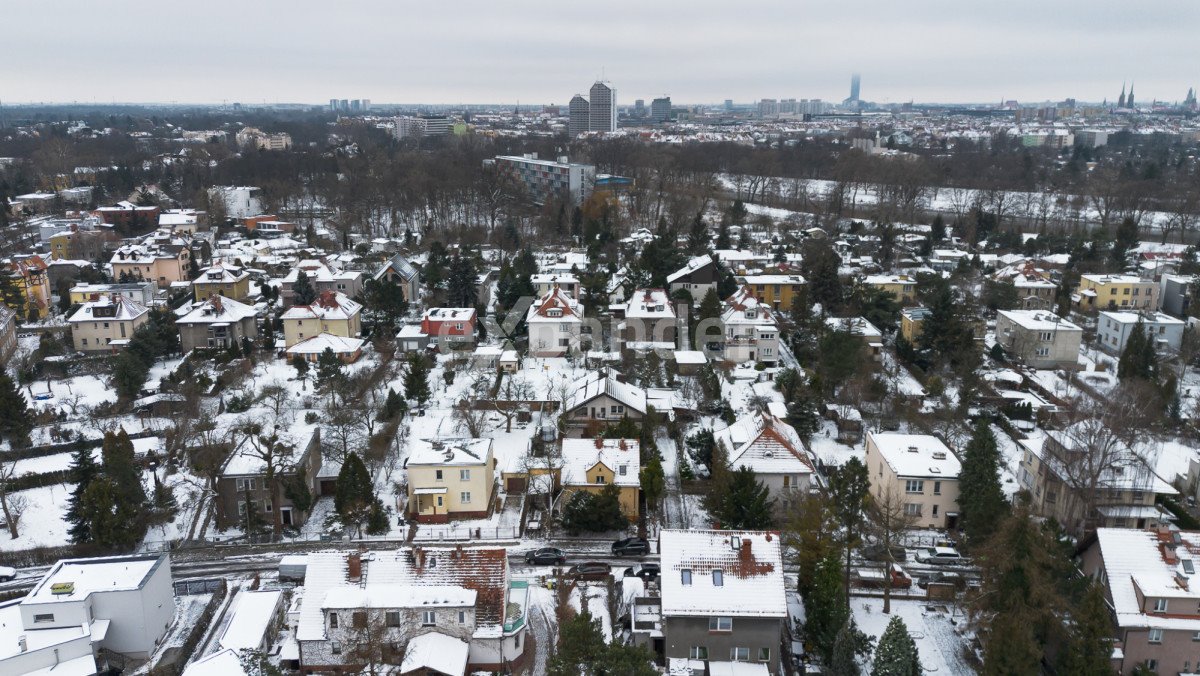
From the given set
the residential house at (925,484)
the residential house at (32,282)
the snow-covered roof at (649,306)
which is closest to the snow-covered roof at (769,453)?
the residential house at (925,484)

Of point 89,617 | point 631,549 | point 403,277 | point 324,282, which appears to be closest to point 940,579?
point 631,549

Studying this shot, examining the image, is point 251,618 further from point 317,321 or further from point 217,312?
point 217,312

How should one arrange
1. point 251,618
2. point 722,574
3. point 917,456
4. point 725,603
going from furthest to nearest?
point 917,456
point 251,618
point 722,574
point 725,603

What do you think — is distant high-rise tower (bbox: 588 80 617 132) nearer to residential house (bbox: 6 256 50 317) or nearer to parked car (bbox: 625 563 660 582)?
residential house (bbox: 6 256 50 317)

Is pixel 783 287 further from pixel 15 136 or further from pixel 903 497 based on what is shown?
pixel 15 136

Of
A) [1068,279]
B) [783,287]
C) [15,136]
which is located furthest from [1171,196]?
[15,136]

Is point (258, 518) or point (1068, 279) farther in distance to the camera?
point (1068, 279)

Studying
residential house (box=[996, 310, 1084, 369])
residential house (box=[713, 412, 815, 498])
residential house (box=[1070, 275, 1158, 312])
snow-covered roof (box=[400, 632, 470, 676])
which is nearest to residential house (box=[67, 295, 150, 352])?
snow-covered roof (box=[400, 632, 470, 676])

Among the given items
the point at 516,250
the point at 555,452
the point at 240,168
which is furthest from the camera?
the point at 240,168
